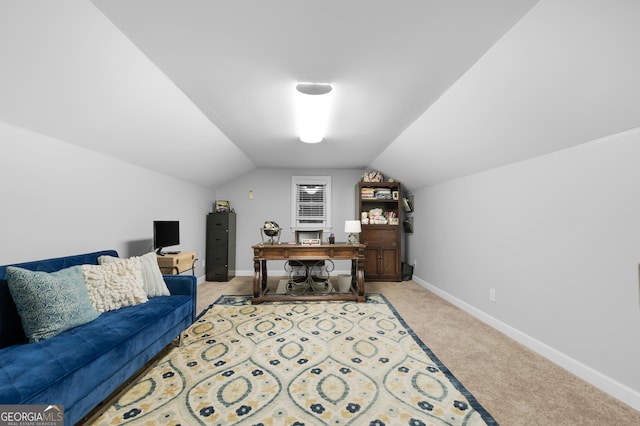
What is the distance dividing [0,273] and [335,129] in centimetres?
337

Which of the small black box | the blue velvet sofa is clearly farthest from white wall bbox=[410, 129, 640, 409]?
the blue velvet sofa

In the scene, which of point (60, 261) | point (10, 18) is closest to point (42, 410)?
point (60, 261)

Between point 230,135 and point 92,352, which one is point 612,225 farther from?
point 230,135

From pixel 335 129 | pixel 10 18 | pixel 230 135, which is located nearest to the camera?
pixel 10 18

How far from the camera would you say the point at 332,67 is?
218 centimetres

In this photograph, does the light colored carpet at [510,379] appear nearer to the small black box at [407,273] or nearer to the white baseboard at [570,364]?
the white baseboard at [570,364]

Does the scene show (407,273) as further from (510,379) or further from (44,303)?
(44,303)

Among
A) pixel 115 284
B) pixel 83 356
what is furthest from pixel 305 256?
pixel 83 356

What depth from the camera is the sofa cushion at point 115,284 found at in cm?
215

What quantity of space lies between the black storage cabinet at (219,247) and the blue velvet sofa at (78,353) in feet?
9.80

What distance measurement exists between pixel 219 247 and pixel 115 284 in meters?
3.17

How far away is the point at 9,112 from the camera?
1.96 m

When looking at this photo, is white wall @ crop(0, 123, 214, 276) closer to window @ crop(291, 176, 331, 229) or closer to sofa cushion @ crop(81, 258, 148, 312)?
sofa cushion @ crop(81, 258, 148, 312)

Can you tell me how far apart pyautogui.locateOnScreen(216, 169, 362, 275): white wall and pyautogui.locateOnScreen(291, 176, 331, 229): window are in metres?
0.12
